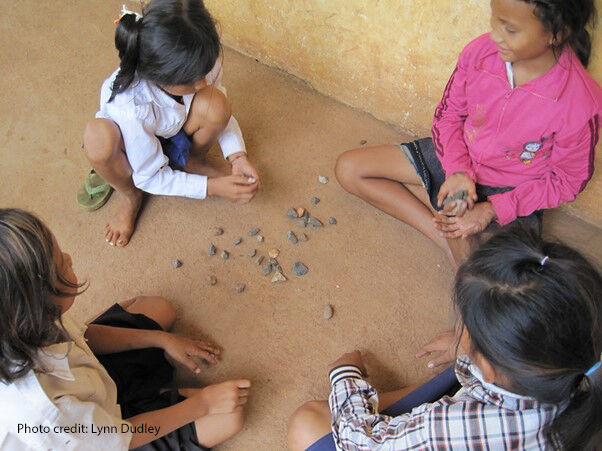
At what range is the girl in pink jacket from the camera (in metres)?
1.13

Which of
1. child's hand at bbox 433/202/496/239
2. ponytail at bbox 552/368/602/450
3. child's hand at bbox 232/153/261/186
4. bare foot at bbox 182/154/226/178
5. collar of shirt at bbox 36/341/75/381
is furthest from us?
bare foot at bbox 182/154/226/178

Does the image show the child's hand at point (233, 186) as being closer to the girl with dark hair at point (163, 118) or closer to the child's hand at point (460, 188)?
the girl with dark hair at point (163, 118)

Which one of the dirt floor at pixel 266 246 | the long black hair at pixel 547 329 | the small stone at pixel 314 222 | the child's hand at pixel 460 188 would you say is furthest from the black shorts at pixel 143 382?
the child's hand at pixel 460 188

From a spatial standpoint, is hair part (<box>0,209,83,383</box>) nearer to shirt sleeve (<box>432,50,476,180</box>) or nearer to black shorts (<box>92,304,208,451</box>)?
black shorts (<box>92,304,208,451</box>)

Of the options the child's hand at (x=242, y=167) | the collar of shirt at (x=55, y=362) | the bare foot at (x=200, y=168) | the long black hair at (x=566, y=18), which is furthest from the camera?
the bare foot at (x=200, y=168)

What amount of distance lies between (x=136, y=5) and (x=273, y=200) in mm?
1345

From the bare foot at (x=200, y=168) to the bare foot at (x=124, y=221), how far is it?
0.64 feet

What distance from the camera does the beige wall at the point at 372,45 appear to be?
5.17 ft

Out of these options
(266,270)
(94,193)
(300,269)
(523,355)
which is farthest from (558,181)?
(94,193)

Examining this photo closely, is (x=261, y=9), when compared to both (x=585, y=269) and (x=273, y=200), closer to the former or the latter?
(x=273, y=200)

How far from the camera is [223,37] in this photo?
7.40 feet

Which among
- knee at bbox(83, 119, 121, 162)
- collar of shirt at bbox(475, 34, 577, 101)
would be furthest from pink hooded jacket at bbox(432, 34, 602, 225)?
knee at bbox(83, 119, 121, 162)

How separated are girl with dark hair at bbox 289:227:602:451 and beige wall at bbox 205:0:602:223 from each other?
2.55 feet

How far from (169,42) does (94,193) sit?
74 cm
